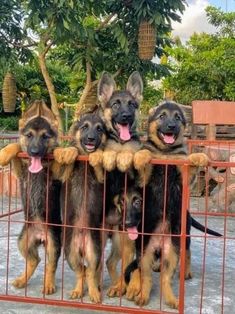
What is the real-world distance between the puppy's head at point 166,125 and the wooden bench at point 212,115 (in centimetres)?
719

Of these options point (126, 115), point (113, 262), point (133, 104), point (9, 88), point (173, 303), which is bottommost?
point (173, 303)

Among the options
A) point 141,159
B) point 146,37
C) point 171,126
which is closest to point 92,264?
point 141,159

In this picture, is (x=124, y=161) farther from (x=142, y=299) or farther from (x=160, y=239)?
(x=142, y=299)

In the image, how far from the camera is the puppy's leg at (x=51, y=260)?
4.94m

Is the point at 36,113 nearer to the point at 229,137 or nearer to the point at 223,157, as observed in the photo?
the point at 223,157

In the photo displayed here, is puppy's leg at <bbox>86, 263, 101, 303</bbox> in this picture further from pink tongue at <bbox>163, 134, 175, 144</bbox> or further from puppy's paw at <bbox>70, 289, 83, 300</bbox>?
pink tongue at <bbox>163, 134, 175, 144</bbox>

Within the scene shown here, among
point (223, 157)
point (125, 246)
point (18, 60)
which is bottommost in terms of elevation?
point (125, 246)

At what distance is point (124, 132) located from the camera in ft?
17.1

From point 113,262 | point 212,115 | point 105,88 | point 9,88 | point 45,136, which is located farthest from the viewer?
point 212,115

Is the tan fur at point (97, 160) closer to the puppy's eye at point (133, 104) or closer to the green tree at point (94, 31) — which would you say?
the puppy's eye at point (133, 104)

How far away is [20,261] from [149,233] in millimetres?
1799

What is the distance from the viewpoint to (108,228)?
16.3 feet

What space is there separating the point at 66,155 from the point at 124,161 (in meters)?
0.49

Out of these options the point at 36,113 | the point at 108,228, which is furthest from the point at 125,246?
the point at 36,113
